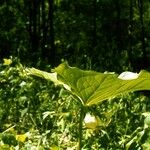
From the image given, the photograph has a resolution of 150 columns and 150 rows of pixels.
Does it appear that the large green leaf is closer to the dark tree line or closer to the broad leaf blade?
the broad leaf blade

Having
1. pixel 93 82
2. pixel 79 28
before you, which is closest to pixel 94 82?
pixel 93 82

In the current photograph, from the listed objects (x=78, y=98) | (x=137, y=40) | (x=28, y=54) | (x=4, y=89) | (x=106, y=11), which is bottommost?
(x=78, y=98)

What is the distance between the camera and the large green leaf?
1322mm

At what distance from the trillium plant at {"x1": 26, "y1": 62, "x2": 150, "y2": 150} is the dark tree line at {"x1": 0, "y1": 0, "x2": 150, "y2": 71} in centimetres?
1205

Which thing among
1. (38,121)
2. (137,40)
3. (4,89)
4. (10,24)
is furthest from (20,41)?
(38,121)

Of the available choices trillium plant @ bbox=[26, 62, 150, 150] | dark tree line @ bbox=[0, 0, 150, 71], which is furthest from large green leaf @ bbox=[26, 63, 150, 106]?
dark tree line @ bbox=[0, 0, 150, 71]

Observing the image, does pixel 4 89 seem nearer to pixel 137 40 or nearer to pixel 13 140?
pixel 13 140

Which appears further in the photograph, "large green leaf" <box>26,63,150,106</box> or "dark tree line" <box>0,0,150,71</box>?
"dark tree line" <box>0,0,150,71</box>

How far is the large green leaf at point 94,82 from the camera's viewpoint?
132cm

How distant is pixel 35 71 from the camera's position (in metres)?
1.44

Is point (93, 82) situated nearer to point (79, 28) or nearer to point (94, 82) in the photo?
point (94, 82)

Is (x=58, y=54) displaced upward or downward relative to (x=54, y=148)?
upward

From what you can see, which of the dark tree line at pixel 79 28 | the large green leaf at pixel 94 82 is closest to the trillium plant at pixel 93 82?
the large green leaf at pixel 94 82

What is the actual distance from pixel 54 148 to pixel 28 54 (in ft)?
33.1
